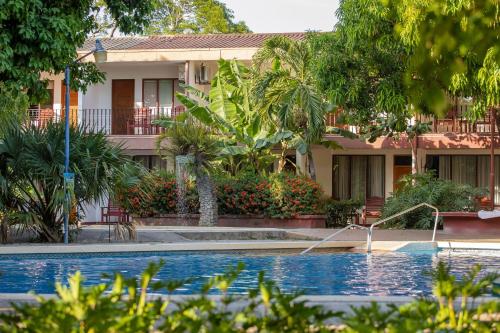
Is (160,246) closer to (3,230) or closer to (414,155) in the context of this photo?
(3,230)

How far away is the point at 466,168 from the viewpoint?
102 ft

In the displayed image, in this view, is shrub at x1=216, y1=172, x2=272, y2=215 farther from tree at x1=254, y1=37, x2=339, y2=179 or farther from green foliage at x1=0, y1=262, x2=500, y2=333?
green foliage at x1=0, y1=262, x2=500, y2=333

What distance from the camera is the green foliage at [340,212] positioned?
2756cm

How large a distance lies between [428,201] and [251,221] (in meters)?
4.74

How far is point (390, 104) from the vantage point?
2069cm

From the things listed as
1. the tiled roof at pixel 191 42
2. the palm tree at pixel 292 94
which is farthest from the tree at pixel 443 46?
the tiled roof at pixel 191 42

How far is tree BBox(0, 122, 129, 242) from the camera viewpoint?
60.4ft

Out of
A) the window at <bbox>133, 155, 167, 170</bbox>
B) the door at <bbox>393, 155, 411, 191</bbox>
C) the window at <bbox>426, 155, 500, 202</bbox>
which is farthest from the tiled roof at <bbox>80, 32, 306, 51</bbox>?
the window at <bbox>426, 155, 500, 202</bbox>

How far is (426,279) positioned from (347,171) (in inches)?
689

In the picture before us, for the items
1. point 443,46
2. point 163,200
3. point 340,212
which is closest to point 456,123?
point 340,212

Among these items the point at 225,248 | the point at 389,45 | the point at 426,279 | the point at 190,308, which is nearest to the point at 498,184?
the point at 389,45

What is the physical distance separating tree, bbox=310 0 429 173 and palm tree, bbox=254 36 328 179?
8.16 feet

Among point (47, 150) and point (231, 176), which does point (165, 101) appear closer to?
point (231, 176)

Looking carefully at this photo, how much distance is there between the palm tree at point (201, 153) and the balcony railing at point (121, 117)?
21.8ft
